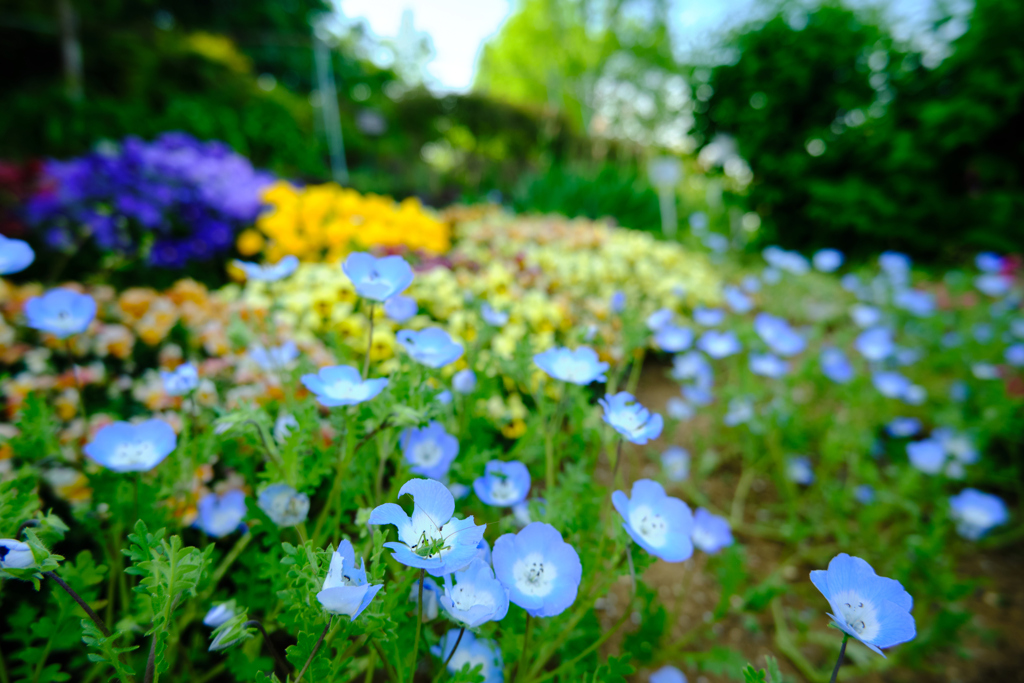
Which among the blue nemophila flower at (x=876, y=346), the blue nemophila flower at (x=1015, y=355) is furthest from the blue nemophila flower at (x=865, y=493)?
the blue nemophila flower at (x=1015, y=355)

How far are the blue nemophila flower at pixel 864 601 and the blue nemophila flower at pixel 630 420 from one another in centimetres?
23

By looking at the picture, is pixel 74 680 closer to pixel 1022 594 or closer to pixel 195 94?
pixel 1022 594

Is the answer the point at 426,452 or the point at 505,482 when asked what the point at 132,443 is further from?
the point at 505,482

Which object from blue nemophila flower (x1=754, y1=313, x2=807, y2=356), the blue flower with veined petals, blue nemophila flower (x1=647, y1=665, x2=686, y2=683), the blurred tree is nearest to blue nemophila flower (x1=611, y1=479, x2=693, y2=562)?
blue nemophila flower (x1=647, y1=665, x2=686, y2=683)

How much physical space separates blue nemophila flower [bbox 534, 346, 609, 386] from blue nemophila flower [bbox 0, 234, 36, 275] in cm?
74

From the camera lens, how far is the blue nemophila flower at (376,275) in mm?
672

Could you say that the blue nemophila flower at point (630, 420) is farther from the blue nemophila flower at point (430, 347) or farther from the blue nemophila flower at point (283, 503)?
the blue nemophila flower at point (283, 503)

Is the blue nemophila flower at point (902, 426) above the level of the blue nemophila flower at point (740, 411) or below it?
below

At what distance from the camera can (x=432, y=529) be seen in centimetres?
51

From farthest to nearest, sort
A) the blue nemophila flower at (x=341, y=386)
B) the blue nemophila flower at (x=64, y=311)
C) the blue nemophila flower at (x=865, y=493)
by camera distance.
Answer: the blue nemophila flower at (x=865, y=493) → the blue nemophila flower at (x=64, y=311) → the blue nemophila flower at (x=341, y=386)

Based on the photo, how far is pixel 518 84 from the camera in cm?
1844

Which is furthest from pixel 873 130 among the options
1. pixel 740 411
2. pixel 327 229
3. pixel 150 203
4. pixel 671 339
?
pixel 150 203

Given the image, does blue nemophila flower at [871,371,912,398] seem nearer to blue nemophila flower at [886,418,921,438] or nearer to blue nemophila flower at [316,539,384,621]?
blue nemophila flower at [886,418,921,438]

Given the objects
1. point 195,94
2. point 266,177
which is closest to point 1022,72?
point 266,177
